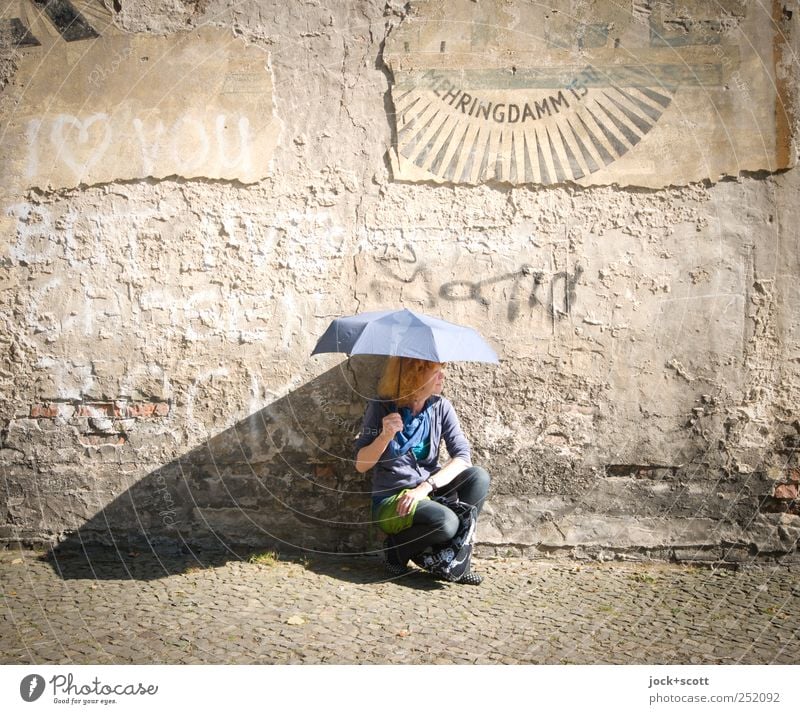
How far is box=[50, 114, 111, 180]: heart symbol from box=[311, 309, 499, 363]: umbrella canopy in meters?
1.68

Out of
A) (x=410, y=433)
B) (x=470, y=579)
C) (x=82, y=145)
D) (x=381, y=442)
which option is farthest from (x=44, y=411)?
(x=470, y=579)

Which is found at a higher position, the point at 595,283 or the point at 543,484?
the point at 595,283

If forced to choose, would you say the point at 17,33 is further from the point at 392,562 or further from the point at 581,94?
the point at 392,562

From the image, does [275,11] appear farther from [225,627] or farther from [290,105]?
[225,627]

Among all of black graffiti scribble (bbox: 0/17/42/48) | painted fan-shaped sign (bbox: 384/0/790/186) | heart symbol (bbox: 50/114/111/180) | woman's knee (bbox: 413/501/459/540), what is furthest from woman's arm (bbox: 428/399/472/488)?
black graffiti scribble (bbox: 0/17/42/48)

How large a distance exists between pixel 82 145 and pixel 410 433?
92.4 inches

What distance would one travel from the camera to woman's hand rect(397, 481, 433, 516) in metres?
3.37

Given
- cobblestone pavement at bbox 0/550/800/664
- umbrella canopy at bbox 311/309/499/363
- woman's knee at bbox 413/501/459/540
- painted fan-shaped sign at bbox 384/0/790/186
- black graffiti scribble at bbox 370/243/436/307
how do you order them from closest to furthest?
cobblestone pavement at bbox 0/550/800/664, umbrella canopy at bbox 311/309/499/363, woman's knee at bbox 413/501/459/540, painted fan-shaped sign at bbox 384/0/790/186, black graffiti scribble at bbox 370/243/436/307

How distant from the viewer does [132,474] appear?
12.8 feet

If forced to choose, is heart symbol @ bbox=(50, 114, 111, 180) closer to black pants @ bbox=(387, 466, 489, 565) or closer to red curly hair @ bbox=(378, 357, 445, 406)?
red curly hair @ bbox=(378, 357, 445, 406)

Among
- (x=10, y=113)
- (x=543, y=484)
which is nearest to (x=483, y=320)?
(x=543, y=484)

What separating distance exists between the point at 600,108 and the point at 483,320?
125 cm

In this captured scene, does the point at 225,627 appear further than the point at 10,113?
No

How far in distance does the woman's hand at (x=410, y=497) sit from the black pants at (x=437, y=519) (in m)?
0.05
